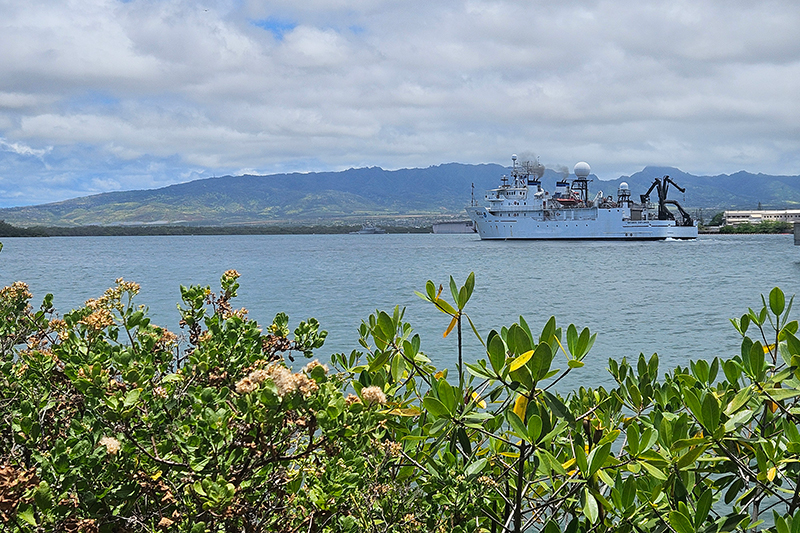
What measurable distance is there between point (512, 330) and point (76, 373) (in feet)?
4.06

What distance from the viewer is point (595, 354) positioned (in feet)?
42.3

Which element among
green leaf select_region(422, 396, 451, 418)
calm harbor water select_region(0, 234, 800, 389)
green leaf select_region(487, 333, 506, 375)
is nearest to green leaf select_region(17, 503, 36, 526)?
green leaf select_region(422, 396, 451, 418)

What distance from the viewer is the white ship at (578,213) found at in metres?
75.9

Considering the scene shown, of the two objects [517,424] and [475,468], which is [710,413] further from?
[475,468]

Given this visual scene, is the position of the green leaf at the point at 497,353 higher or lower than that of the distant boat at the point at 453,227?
higher

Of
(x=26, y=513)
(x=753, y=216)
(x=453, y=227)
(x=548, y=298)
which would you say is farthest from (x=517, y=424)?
(x=753, y=216)

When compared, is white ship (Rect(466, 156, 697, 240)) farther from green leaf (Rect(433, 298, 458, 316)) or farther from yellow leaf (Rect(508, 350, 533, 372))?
yellow leaf (Rect(508, 350, 533, 372))

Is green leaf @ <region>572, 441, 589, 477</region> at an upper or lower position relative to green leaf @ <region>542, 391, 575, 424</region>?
lower

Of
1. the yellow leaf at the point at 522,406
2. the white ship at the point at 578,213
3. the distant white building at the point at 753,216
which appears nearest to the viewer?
the yellow leaf at the point at 522,406

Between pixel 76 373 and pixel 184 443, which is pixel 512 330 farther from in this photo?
pixel 76 373

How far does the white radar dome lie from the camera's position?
7720cm

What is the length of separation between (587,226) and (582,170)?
668cm

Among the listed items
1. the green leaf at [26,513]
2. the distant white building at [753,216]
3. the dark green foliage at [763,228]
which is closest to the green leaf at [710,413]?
the green leaf at [26,513]

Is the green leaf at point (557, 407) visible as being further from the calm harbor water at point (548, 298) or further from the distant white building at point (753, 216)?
the distant white building at point (753, 216)
